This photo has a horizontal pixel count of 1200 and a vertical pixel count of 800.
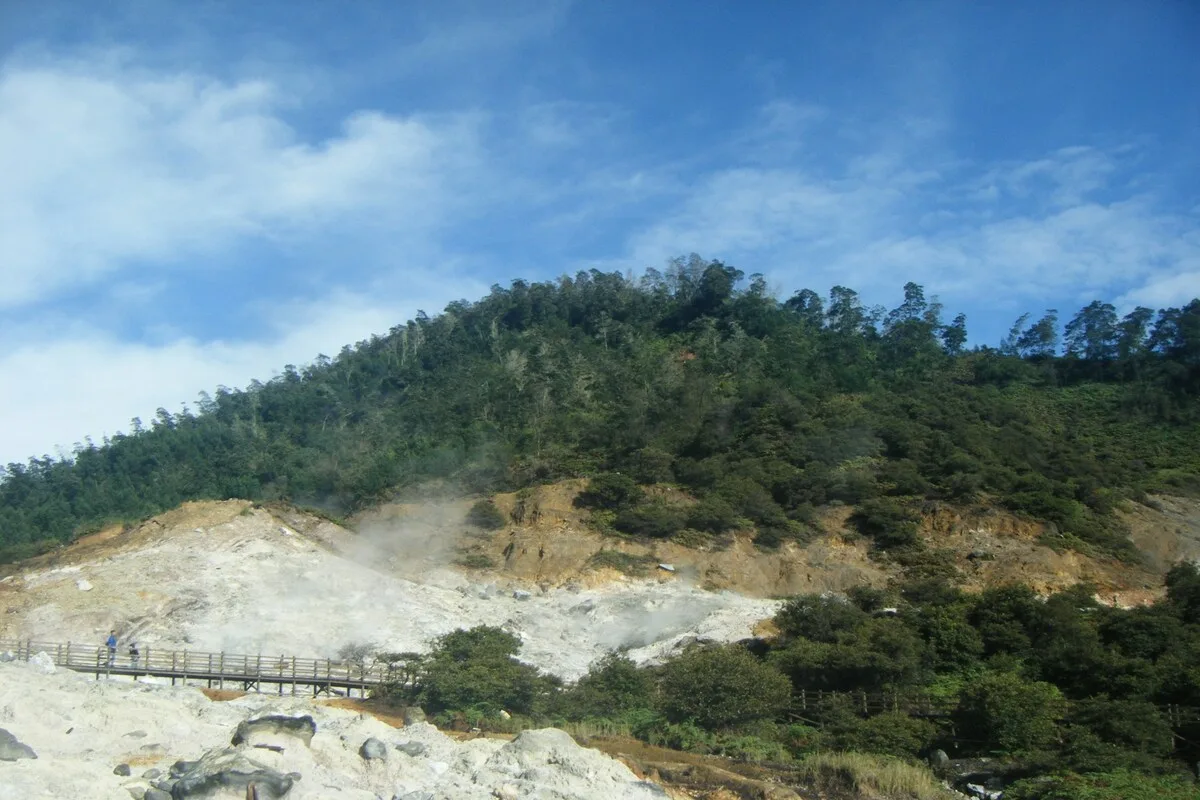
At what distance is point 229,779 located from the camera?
15203mm

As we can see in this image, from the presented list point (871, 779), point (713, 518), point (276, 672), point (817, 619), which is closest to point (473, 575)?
point (713, 518)

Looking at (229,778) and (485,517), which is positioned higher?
(485,517)

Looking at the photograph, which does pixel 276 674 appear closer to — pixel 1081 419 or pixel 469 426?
pixel 469 426

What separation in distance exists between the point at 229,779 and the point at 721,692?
13467 millimetres

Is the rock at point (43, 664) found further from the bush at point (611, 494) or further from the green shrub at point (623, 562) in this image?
the bush at point (611, 494)

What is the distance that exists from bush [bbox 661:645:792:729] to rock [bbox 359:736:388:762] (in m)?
9.99

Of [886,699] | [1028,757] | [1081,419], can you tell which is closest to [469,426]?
[1081,419]

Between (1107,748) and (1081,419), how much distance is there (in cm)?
5307

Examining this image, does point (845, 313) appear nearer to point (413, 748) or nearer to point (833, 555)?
point (833, 555)

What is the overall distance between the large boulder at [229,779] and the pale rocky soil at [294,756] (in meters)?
0.14

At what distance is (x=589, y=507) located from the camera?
173 ft

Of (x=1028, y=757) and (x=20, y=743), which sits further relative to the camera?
(x=1028, y=757)

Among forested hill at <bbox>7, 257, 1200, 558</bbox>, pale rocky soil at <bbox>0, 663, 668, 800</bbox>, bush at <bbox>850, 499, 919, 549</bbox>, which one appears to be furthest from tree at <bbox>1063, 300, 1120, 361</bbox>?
pale rocky soil at <bbox>0, 663, 668, 800</bbox>

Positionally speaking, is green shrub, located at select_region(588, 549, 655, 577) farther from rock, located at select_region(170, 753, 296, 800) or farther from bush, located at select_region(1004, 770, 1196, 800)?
rock, located at select_region(170, 753, 296, 800)
